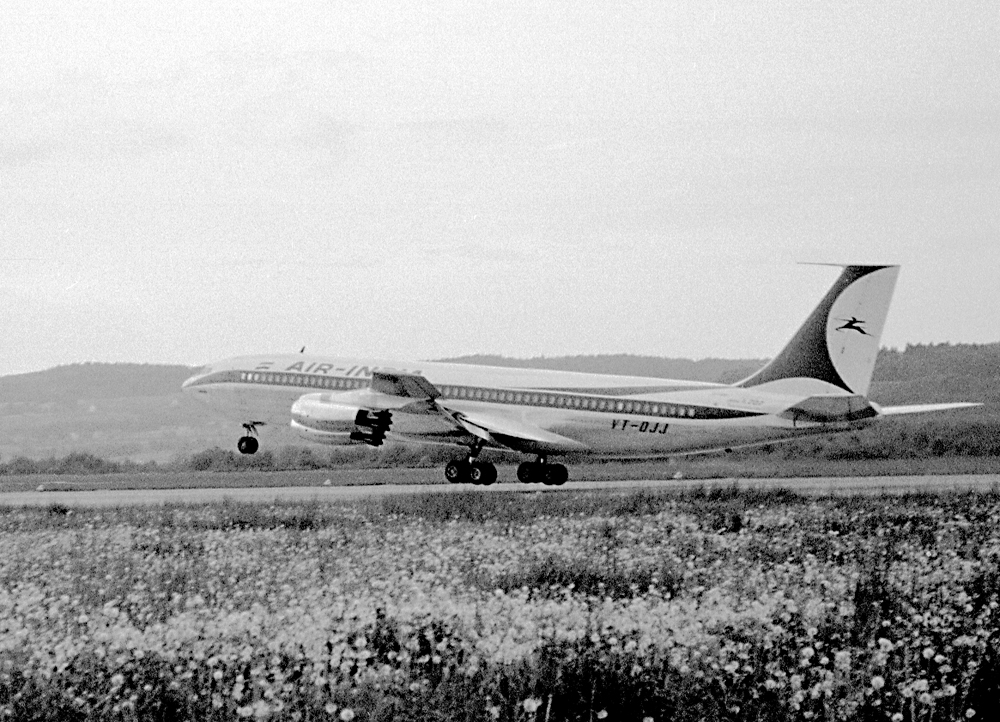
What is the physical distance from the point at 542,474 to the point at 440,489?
4.30 meters

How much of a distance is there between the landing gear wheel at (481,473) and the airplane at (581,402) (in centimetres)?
3

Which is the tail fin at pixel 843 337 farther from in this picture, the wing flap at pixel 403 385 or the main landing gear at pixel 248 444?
the main landing gear at pixel 248 444

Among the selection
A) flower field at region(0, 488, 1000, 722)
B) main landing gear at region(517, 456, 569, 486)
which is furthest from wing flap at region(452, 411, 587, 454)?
flower field at region(0, 488, 1000, 722)

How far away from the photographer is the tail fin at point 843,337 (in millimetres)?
35219

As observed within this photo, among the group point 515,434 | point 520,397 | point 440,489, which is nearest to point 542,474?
point 515,434

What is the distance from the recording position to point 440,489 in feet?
125

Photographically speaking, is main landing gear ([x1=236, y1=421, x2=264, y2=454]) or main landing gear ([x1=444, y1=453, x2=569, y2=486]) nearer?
main landing gear ([x1=444, y1=453, x2=569, y2=486])

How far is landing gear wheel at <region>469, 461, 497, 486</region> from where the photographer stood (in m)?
40.5

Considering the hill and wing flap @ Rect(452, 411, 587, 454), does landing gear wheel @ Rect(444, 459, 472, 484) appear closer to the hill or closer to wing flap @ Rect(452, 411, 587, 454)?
wing flap @ Rect(452, 411, 587, 454)

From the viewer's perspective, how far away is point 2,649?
35.8ft

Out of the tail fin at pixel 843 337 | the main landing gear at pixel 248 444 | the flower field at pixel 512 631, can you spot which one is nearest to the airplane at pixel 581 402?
the tail fin at pixel 843 337

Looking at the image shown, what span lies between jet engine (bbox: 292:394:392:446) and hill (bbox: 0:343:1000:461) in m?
7.41

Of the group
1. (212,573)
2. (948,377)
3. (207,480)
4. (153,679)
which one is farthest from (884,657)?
(948,377)

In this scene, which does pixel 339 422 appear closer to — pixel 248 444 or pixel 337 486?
pixel 337 486
